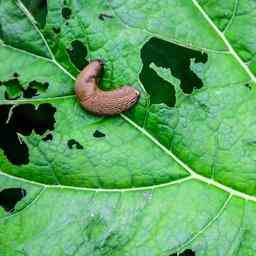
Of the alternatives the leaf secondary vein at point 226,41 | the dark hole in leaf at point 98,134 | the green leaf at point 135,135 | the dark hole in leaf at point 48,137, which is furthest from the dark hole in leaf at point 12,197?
the leaf secondary vein at point 226,41

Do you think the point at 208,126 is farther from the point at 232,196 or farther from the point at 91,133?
the point at 91,133

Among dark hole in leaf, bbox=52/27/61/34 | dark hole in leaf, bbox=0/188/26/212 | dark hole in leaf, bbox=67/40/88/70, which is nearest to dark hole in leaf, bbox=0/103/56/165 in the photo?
dark hole in leaf, bbox=0/188/26/212

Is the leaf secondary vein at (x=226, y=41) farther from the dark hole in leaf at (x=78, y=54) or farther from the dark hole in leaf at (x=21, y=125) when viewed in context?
the dark hole in leaf at (x=21, y=125)

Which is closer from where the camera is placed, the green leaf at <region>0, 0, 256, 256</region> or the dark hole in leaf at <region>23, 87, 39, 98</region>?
the green leaf at <region>0, 0, 256, 256</region>

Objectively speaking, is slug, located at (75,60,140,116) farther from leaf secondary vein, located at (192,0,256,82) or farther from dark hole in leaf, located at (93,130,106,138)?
leaf secondary vein, located at (192,0,256,82)

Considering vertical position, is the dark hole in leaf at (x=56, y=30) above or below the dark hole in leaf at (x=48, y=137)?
above

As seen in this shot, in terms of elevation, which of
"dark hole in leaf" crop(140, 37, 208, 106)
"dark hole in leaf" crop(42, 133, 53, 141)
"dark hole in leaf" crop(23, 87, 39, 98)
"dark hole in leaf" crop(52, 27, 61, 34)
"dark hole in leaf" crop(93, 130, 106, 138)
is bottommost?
"dark hole in leaf" crop(42, 133, 53, 141)
